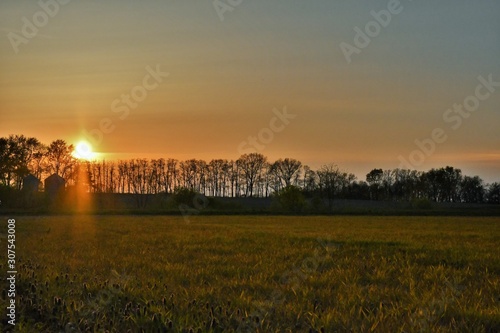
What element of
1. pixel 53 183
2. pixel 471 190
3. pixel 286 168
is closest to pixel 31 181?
pixel 53 183

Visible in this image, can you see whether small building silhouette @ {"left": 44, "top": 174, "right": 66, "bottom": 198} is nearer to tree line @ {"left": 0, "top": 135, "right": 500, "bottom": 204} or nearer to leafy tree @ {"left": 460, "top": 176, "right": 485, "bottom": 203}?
tree line @ {"left": 0, "top": 135, "right": 500, "bottom": 204}

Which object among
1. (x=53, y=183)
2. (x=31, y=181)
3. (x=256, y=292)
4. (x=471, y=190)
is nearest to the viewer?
(x=256, y=292)

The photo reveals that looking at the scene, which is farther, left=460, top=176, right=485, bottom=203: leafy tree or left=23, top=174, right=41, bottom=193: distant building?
left=460, top=176, right=485, bottom=203: leafy tree

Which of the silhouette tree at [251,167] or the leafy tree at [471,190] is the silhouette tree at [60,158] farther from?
the leafy tree at [471,190]

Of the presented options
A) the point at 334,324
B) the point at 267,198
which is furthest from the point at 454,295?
the point at 267,198

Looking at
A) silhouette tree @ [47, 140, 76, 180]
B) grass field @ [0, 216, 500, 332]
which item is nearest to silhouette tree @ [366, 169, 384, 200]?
silhouette tree @ [47, 140, 76, 180]

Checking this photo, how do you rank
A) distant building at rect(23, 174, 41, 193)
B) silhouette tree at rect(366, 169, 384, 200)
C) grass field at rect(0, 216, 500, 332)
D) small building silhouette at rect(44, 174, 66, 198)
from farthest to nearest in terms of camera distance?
silhouette tree at rect(366, 169, 384, 200) → distant building at rect(23, 174, 41, 193) → small building silhouette at rect(44, 174, 66, 198) → grass field at rect(0, 216, 500, 332)

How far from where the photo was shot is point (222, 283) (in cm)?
959

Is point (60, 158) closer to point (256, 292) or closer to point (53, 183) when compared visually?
point (53, 183)

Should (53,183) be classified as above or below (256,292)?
above

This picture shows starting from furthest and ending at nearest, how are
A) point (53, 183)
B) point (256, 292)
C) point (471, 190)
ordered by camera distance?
1. point (471, 190)
2. point (53, 183)
3. point (256, 292)

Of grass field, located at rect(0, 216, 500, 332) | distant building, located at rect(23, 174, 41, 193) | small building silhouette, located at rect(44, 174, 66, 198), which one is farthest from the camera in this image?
distant building, located at rect(23, 174, 41, 193)

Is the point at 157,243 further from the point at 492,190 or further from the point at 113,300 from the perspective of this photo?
the point at 492,190

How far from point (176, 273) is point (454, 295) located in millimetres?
5353
